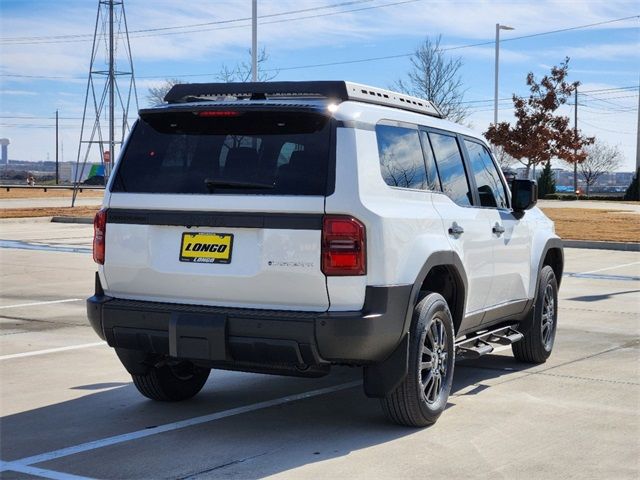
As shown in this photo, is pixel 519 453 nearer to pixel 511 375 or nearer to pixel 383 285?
pixel 383 285

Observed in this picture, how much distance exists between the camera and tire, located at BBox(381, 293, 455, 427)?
6.14 meters

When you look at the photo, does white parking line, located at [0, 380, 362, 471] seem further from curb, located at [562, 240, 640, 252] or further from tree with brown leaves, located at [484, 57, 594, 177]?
tree with brown leaves, located at [484, 57, 594, 177]

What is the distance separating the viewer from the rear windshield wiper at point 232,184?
19.4 feet

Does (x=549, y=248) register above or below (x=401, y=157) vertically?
below

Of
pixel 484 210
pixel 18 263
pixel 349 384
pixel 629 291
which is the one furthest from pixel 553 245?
pixel 18 263

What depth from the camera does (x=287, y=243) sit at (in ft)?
18.8

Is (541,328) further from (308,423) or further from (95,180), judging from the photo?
(95,180)

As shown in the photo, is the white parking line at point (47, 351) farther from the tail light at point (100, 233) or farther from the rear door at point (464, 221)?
the rear door at point (464, 221)

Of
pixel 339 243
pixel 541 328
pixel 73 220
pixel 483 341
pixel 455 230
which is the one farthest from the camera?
pixel 73 220

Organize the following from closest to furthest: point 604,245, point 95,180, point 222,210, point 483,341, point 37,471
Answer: point 37,471 < point 222,210 < point 483,341 < point 604,245 < point 95,180

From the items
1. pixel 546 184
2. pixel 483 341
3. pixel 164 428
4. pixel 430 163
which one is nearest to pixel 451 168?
pixel 430 163

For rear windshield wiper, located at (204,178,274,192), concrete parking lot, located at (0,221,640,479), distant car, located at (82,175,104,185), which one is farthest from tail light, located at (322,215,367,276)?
distant car, located at (82,175,104,185)

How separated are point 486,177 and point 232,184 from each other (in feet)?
8.82

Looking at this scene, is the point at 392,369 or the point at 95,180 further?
the point at 95,180
